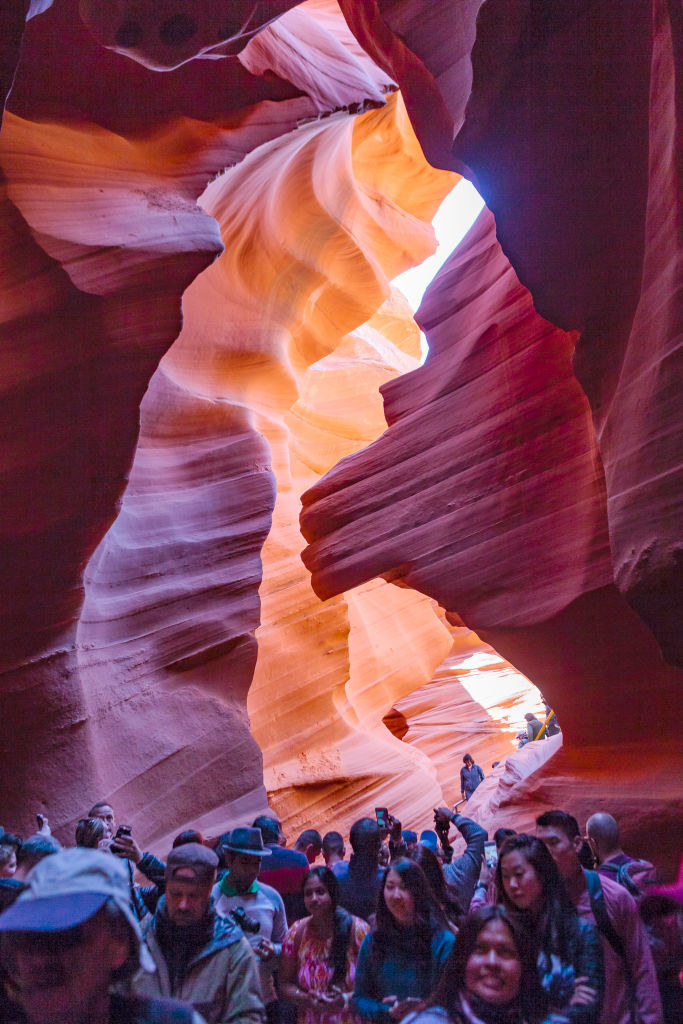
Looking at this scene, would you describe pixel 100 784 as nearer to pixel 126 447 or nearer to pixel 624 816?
pixel 126 447

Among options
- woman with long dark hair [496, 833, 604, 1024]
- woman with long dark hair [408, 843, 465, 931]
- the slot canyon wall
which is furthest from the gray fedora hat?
the slot canyon wall

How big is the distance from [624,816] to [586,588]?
192 cm

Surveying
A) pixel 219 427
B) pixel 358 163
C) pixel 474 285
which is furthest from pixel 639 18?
pixel 358 163

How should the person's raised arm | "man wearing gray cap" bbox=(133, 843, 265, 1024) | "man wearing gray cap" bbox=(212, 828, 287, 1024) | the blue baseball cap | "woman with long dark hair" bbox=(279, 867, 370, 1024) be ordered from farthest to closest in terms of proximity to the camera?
the person's raised arm < "man wearing gray cap" bbox=(212, 828, 287, 1024) < "woman with long dark hair" bbox=(279, 867, 370, 1024) < "man wearing gray cap" bbox=(133, 843, 265, 1024) < the blue baseball cap

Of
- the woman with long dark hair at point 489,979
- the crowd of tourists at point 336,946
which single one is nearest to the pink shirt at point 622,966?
the crowd of tourists at point 336,946

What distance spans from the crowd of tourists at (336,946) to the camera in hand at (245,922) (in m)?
0.01

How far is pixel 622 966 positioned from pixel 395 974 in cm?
71

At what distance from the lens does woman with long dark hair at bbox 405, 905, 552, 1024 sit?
1.81 metres

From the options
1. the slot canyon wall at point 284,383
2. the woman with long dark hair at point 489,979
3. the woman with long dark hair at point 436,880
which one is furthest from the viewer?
the slot canyon wall at point 284,383

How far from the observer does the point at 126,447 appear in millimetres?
5590

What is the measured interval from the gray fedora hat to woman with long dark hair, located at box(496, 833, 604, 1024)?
1060mm

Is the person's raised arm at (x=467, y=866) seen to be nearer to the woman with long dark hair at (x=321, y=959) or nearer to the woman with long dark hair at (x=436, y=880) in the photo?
the woman with long dark hair at (x=436, y=880)

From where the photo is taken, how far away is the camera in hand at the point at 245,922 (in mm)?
2771

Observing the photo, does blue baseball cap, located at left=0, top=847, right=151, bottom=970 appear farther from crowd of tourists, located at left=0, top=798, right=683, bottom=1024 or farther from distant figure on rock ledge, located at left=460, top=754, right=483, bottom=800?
distant figure on rock ledge, located at left=460, top=754, right=483, bottom=800
